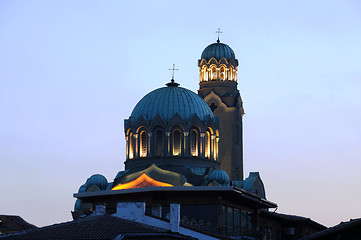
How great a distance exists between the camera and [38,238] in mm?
37969

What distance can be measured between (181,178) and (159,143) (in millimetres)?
4589

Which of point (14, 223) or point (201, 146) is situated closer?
point (201, 146)

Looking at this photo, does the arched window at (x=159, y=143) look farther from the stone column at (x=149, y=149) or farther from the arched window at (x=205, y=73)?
the arched window at (x=205, y=73)

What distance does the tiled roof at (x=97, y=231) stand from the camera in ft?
119

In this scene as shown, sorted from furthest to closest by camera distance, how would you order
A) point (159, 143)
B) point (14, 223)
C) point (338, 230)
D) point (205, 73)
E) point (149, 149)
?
1. point (205, 73)
2. point (14, 223)
3. point (159, 143)
4. point (149, 149)
5. point (338, 230)

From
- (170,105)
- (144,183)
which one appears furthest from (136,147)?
(144,183)

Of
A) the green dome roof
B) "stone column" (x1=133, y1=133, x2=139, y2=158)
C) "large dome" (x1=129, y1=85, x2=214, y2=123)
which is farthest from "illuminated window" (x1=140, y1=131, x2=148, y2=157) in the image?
the green dome roof

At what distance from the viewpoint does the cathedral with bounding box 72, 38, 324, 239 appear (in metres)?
55.3

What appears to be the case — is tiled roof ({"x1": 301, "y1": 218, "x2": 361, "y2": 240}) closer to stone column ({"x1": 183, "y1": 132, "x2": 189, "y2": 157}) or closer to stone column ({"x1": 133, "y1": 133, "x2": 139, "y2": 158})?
stone column ({"x1": 183, "y1": 132, "x2": 189, "y2": 157})

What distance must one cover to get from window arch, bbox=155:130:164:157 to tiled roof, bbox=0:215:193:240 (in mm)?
25805

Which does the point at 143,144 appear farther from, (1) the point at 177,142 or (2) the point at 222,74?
(2) the point at 222,74

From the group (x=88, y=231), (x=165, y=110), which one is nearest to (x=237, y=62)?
(x=165, y=110)

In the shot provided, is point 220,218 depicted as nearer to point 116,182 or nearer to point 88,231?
point 116,182

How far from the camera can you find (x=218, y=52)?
80.9 m
